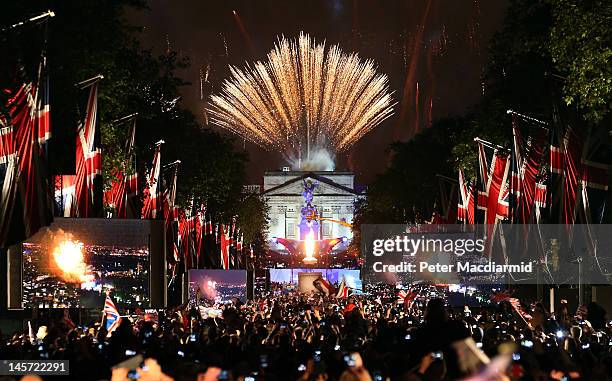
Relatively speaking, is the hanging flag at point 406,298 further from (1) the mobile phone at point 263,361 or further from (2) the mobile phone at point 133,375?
(2) the mobile phone at point 133,375

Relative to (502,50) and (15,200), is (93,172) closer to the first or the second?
(15,200)

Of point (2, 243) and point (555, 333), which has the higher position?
point (2, 243)

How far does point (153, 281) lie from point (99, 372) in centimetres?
1364

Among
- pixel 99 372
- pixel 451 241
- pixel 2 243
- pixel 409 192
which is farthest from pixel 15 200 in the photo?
pixel 409 192

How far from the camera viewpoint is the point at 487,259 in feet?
146

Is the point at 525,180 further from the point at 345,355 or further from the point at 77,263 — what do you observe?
the point at 345,355

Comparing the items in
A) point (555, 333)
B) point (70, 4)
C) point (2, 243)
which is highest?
point (70, 4)

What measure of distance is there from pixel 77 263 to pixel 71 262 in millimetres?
140

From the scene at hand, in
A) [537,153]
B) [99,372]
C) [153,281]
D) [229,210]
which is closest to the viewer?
[99,372]

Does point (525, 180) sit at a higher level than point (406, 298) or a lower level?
higher

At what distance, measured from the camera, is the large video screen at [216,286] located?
4378 cm

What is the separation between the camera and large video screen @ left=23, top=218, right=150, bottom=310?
27.0m

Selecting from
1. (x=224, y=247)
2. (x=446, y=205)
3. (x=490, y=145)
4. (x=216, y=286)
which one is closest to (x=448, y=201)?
(x=446, y=205)

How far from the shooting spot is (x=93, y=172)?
35.4m
